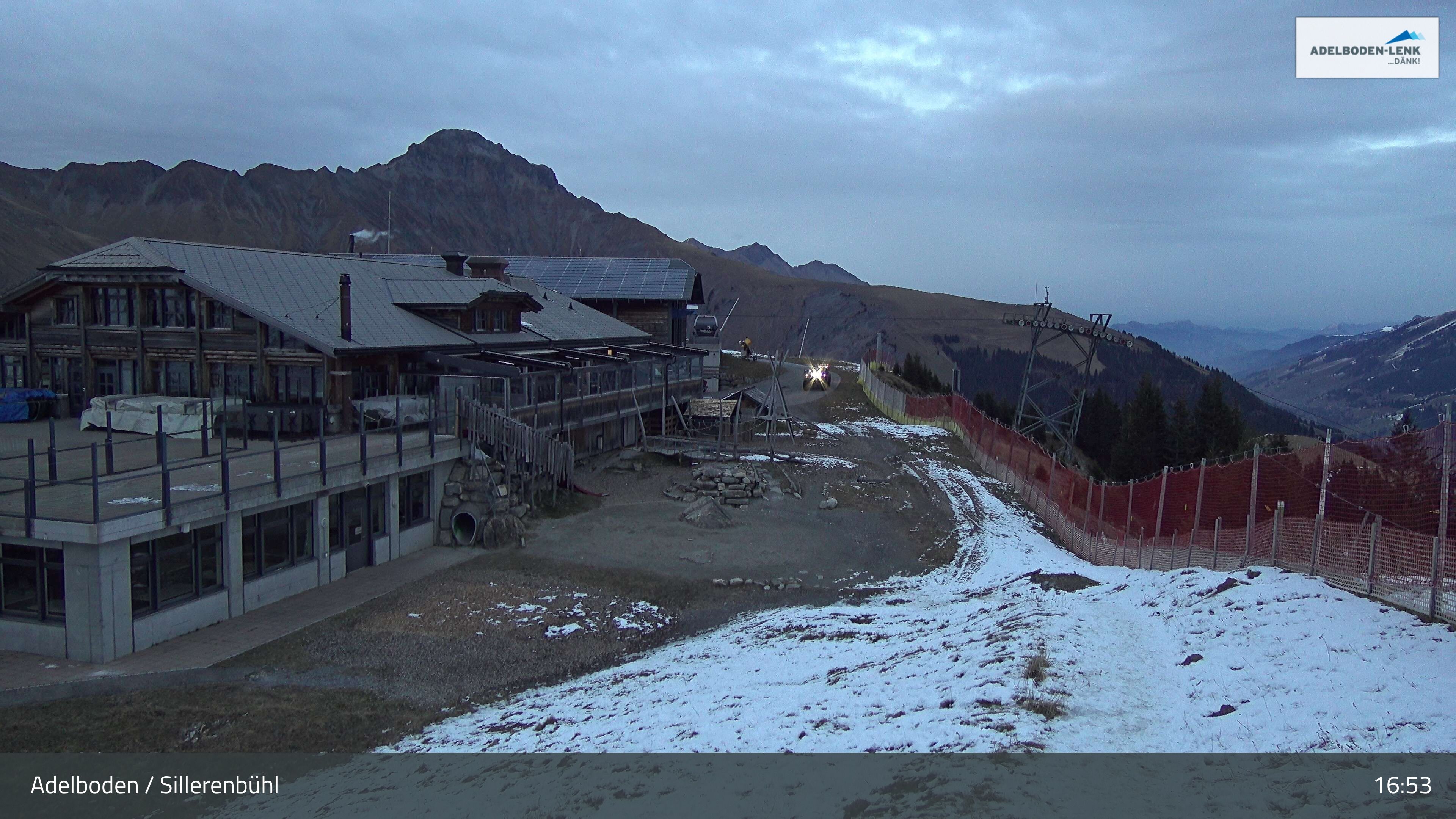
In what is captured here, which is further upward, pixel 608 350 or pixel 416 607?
pixel 608 350

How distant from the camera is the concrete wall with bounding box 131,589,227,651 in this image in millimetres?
17359

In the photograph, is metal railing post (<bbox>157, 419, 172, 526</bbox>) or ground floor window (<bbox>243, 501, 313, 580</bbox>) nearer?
metal railing post (<bbox>157, 419, 172, 526</bbox>)

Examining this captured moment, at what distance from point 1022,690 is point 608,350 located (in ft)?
104

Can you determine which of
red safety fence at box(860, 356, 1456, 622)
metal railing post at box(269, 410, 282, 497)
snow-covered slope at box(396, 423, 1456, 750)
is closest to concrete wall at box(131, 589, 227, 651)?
metal railing post at box(269, 410, 282, 497)

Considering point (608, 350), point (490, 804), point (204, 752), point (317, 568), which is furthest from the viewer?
point (608, 350)

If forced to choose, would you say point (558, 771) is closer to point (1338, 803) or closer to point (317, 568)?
point (1338, 803)

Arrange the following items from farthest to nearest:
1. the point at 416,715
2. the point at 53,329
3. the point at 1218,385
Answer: the point at 1218,385 → the point at 53,329 → the point at 416,715

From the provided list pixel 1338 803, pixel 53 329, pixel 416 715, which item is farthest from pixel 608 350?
pixel 1338 803

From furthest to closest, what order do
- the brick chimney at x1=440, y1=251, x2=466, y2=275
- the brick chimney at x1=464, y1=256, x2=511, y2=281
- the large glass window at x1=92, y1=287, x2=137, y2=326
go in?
the brick chimney at x1=464, y1=256, x2=511, y2=281 → the brick chimney at x1=440, y1=251, x2=466, y2=275 → the large glass window at x1=92, y1=287, x2=137, y2=326

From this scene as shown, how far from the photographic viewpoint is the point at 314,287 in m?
32.6

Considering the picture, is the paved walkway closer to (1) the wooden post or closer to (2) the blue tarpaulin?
(2) the blue tarpaulin

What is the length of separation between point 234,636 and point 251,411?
11701 mm

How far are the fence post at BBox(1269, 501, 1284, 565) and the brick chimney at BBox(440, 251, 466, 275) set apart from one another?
40.5 meters

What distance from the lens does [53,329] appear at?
1237 inches
